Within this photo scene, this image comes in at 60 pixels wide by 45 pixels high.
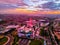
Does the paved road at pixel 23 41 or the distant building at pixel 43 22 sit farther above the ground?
the distant building at pixel 43 22

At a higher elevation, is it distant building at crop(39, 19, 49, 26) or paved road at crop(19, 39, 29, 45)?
distant building at crop(39, 19, 49, 26)

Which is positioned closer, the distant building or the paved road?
the paved road

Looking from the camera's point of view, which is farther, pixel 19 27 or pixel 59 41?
pixel 19 27

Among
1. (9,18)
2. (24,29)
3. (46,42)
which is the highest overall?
(9,18)

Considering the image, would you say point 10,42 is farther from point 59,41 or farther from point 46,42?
point 59,41

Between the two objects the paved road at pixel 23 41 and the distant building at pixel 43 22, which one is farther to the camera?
the distant building at pixel 43 22

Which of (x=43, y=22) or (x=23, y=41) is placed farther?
(x=43, y=22)

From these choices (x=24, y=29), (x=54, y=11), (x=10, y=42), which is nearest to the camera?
(x=10, y=42)

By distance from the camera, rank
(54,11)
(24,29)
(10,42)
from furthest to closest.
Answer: (54,11), (24,29), (10,42)

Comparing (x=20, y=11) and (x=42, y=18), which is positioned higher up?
(x=20, y=11)

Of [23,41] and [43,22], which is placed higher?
[43,22]

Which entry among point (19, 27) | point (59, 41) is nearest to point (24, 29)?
point (19, 27)
